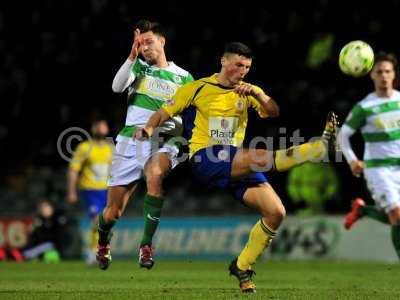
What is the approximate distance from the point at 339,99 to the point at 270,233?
9.87m

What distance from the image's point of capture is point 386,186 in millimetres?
8758

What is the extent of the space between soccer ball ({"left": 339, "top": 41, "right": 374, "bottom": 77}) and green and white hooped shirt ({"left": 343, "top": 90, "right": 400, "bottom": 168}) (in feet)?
1.21

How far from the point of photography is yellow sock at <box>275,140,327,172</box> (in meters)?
8.30

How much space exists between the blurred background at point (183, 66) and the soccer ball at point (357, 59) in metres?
7.97

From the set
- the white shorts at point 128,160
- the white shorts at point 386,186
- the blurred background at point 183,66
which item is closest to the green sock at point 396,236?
the white shorts at point 386,186

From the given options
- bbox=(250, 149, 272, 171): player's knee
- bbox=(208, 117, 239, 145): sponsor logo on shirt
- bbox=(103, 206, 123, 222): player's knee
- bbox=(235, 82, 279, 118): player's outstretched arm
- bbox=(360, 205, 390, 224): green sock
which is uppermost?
bbox=(235, 82, 279, 118): player's outstretched arm

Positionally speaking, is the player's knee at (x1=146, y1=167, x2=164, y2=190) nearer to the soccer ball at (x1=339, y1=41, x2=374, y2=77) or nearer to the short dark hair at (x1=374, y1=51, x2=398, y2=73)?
the soccer ball at (x1=339, y1=41, x2=374, y2=77)

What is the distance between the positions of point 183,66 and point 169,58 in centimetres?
32

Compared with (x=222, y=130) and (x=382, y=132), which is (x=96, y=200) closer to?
(x=222, y=130)

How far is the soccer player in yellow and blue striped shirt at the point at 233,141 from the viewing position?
865 cm

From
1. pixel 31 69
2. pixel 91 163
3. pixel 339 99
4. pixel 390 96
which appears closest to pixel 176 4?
pixel 31 69

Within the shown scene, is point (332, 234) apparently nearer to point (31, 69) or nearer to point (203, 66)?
point (203, 66)

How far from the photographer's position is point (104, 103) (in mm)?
20375

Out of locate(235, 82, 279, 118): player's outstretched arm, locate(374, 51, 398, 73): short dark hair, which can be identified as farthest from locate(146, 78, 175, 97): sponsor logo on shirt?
locate(374, 51, 398, 73): short dark hair
